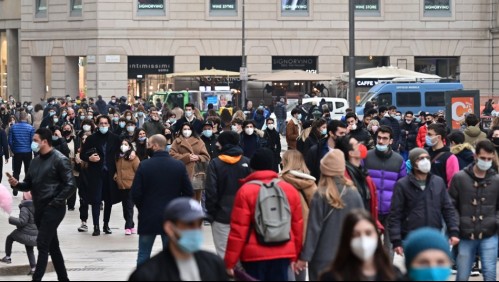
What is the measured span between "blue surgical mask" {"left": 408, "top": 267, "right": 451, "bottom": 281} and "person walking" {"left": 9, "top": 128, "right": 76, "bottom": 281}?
25.7 feet

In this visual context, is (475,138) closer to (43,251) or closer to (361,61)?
(43,251)

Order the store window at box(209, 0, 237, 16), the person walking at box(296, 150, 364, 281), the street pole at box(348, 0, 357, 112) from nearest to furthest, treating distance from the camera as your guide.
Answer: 1. the person walking at box(296, 150, 364, 281)
2. the street pole at box(348, 0, 357, 112)
3. the store window at box(209, 0, 237, 16)

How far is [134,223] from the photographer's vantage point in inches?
921

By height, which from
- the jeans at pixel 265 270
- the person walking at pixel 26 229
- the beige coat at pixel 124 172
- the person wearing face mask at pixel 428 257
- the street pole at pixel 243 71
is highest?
the street pole at pixel 243 71

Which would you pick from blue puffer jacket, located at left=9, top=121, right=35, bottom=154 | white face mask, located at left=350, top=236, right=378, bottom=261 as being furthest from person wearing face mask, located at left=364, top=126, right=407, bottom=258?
blue puffer jacket, located at left=9, top=121, right=35, bottom=154

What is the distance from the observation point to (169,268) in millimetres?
7789

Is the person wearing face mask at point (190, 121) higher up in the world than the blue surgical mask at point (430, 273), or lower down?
higher up

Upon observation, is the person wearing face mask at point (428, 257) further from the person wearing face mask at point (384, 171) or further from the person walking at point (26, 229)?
the person walking at point (26, 229)

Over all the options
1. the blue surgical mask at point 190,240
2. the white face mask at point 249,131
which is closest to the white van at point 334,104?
the white face mask at point 249,131

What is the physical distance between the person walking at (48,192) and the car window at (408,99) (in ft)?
114

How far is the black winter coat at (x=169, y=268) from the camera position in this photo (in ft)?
25.4

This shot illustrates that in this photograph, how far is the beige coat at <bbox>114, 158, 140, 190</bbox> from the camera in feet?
73.5

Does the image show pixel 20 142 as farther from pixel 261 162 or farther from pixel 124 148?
pixel 261 162

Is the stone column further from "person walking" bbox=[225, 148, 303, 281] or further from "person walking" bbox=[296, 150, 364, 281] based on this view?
"person walking" bbox=[296, 150, 364, 281]
